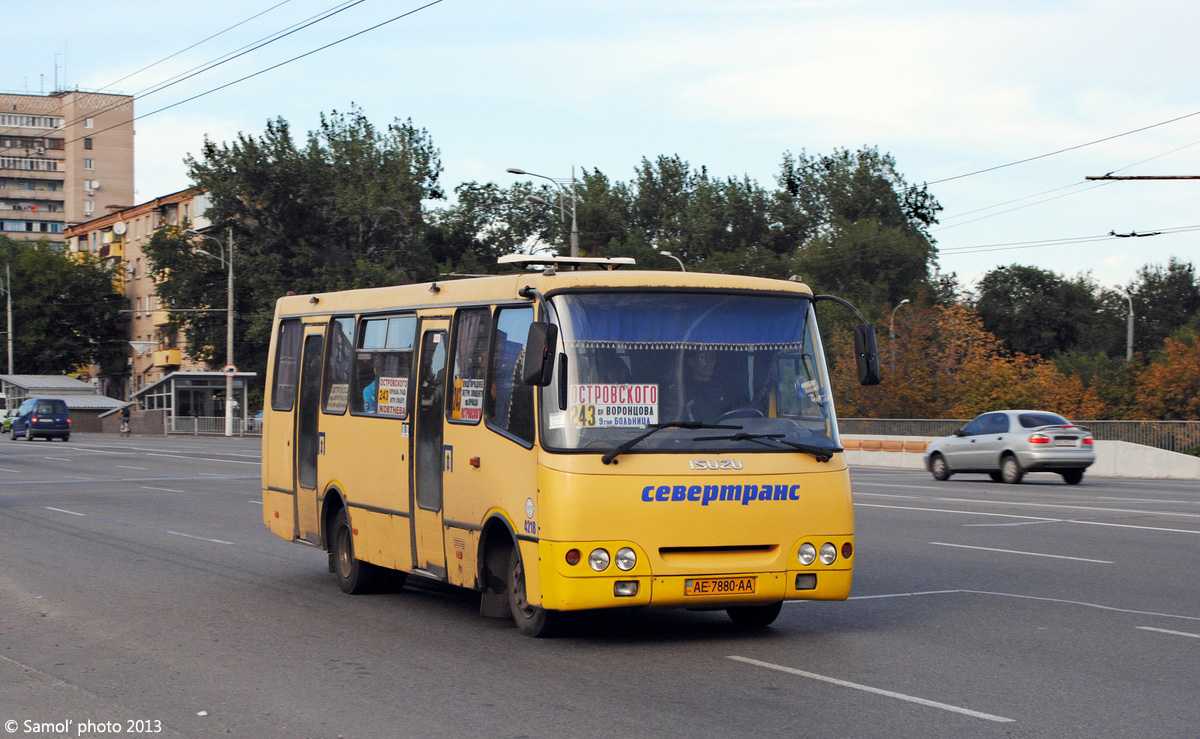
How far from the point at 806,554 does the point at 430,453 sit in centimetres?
299

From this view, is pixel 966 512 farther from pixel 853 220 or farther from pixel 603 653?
pixel 853 220

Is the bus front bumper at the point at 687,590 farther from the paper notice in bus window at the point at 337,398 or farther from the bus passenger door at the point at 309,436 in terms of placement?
the bus passenger door at the point at 309,436

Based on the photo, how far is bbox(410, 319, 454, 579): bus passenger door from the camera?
10.0 meters

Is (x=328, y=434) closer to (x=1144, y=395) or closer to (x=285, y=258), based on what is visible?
(x=1144, y=395)

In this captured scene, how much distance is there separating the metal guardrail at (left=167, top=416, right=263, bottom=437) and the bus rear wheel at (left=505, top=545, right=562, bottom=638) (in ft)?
203

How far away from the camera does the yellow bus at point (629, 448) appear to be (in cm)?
840

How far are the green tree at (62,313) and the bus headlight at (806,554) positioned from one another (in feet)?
336

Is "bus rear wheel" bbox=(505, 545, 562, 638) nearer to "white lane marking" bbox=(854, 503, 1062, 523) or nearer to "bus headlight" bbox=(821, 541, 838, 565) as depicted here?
"bus headlight" bbox=(821, 541, 838, 565)

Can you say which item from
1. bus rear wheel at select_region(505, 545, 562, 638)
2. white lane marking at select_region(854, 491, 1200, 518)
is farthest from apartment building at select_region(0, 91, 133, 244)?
bus rear wheel at select_region(505, 545, 562, 638)

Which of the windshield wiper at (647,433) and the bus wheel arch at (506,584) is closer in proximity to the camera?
the windshield wiper at (647,433)

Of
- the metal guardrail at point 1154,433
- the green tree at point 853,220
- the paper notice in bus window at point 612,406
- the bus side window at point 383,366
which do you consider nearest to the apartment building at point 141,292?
the green tree at point 853,220

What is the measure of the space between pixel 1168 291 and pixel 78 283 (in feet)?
263

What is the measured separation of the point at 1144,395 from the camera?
41.6 meters

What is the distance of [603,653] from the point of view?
861cm
